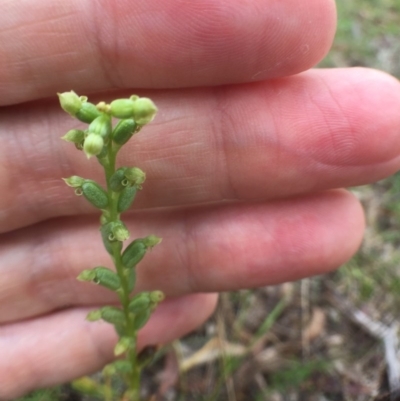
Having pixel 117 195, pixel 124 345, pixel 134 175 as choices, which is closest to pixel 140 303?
pixel 124 345

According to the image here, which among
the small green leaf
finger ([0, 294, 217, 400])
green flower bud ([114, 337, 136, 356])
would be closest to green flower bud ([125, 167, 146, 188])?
the small green leaf

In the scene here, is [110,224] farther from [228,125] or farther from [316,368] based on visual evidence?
[316,368]

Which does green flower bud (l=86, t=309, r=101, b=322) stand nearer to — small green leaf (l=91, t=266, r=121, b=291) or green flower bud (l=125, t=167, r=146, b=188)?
small green leaf (l=91, t=266, r=121, b=291)

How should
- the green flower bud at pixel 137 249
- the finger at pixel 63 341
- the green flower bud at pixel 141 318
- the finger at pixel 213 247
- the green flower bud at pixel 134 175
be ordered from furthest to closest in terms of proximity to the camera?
1. the finger at pixel 63 341
2. the finger at pixel 213 247
3. the green flower bud at pixel 141 318
4. the green flower bud at pixel 137 249
5. the green flower bud at pixel 134 175

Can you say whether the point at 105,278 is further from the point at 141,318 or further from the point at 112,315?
the point at 141,318

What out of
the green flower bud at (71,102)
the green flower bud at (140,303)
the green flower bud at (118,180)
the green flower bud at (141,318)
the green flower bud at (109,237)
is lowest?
the green flower bud at (141,318)

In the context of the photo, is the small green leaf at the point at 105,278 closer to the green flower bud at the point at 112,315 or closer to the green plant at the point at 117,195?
the green plant at the point at 117,195

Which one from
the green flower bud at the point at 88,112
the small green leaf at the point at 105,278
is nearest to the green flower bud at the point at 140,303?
the small green leaf at the point at 105,278
